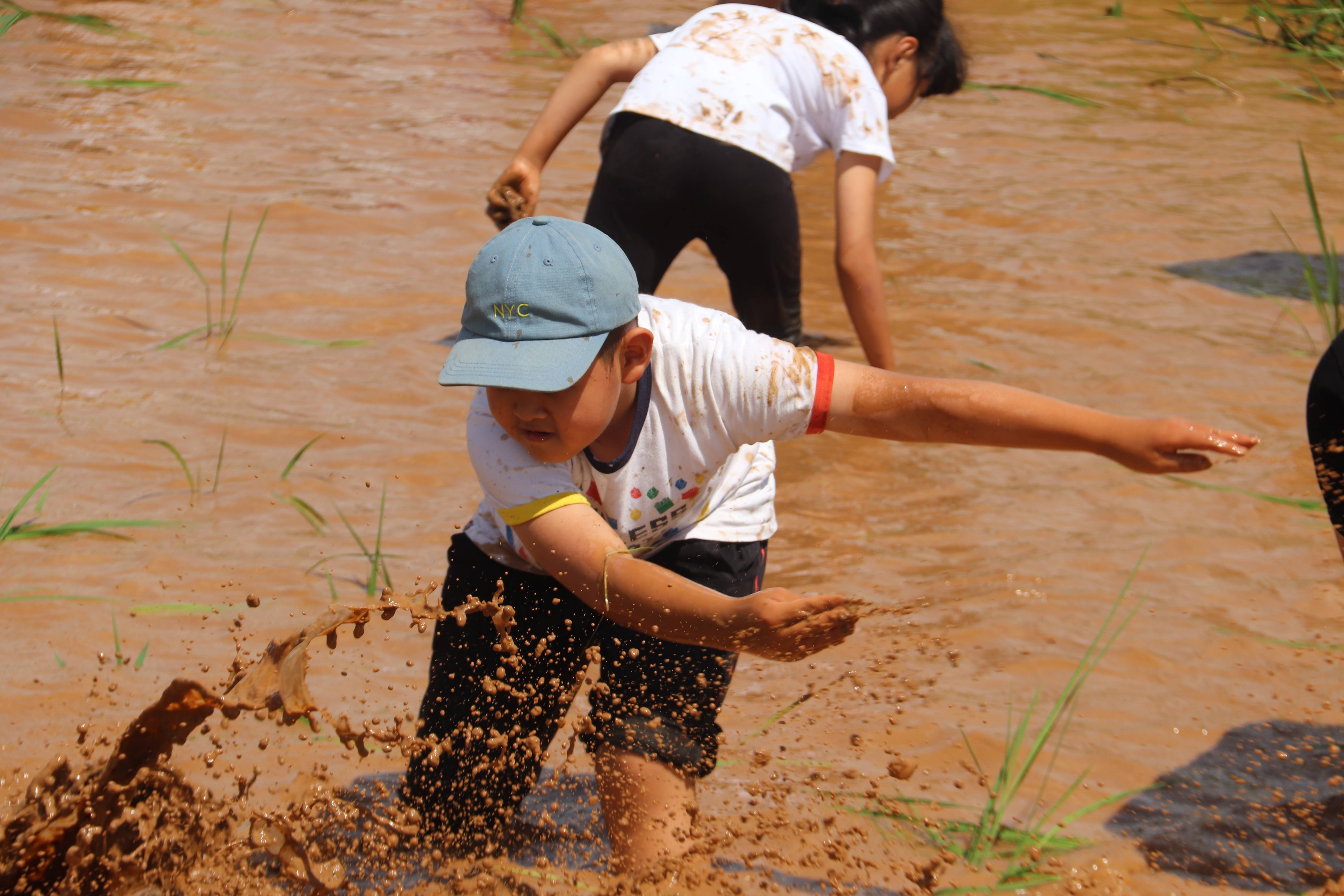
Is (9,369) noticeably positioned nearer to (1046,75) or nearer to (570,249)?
(570,249)

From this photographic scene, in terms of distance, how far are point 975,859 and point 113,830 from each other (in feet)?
4.28

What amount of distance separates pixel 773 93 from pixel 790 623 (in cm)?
168

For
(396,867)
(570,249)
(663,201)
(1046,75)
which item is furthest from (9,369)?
(1046,75)

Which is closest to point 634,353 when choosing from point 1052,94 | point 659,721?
point 659,721

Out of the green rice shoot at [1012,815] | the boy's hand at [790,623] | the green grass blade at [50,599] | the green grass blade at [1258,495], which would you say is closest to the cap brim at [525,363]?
the boy's hand at [790,623]

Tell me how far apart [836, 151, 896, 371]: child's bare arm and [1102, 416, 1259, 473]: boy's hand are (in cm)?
122

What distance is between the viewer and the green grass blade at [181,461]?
2777 millimetres

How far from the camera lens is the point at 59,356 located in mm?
2914

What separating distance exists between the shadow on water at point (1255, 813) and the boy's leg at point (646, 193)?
161cm

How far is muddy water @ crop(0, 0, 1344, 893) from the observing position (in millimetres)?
2266

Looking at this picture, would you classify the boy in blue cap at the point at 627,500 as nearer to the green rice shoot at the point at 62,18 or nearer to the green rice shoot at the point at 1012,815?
the green rice shoot at the point at 1012,815

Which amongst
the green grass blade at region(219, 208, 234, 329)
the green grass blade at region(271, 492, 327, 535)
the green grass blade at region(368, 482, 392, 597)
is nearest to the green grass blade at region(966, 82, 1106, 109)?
the green grass blade at region(219, 208, 234, 329)

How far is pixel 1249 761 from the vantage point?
84.4 inches

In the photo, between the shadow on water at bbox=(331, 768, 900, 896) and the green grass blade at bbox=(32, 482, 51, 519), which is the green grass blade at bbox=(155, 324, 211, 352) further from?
the shadow on water at bbox=(331, 768, 900, 896)
